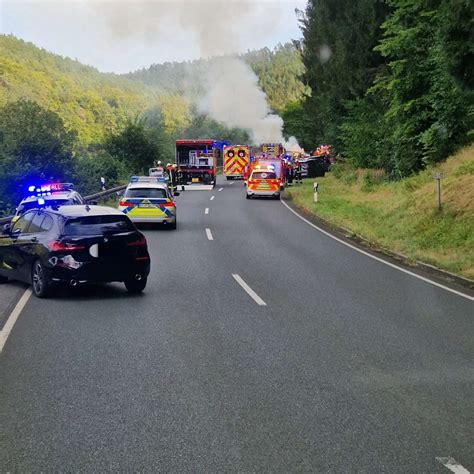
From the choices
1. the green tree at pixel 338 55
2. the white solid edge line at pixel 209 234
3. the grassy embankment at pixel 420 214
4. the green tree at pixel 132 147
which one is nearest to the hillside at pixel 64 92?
the green tree at pixel 132 147

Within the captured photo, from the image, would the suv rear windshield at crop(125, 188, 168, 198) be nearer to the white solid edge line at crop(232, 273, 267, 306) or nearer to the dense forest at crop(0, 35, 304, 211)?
the white solid edge line at crop(232, 273, 267, 306)

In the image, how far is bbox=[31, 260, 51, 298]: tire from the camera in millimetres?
11258

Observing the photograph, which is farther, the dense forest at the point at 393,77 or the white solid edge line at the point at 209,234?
the white solid edge line at the point at 209,234

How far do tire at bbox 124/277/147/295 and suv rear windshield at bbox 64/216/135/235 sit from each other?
918mm

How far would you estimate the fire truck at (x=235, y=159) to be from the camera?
5506 cm

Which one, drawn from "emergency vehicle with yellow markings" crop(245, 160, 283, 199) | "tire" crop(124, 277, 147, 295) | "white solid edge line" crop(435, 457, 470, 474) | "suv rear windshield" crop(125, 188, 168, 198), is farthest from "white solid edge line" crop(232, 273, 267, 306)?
"emergency vehicle with yellow markings" crop(245, 160, 283, 199)

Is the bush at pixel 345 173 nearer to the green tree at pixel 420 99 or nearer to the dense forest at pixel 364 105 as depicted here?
the dense forest at pixel 364 105

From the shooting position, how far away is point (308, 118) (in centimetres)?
5888

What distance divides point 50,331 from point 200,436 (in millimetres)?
4318

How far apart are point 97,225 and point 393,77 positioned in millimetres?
21054

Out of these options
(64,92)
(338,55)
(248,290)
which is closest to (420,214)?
(248,290)

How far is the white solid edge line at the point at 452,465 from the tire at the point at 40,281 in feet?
25.8

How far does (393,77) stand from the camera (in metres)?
29.5

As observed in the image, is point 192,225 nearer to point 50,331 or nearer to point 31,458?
point 50,331
